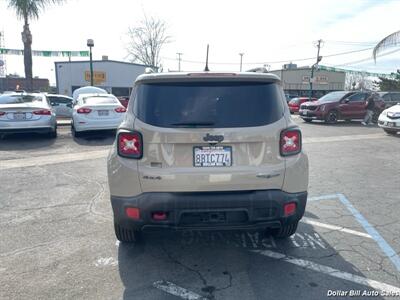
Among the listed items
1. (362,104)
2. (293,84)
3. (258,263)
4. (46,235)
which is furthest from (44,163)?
(293,84)

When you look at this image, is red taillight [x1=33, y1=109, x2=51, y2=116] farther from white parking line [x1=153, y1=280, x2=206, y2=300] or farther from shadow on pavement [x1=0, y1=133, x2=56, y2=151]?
white parking line [x1=153, y1=280, x2=206, y2=300]

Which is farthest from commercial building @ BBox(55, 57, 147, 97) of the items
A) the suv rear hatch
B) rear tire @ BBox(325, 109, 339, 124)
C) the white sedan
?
the suv rear hatch

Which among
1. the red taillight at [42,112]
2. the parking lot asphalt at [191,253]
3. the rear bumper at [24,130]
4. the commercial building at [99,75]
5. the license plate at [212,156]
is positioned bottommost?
the parking lot asphalt at [191,253]

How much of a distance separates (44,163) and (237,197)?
238 inches

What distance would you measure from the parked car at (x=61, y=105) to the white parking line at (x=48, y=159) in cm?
971

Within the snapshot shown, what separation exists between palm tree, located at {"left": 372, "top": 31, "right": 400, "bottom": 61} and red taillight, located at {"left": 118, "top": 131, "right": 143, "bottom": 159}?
52.5 feet

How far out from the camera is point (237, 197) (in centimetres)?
286

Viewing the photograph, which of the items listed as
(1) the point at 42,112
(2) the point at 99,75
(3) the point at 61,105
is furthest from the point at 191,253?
(2) the point at 99,75

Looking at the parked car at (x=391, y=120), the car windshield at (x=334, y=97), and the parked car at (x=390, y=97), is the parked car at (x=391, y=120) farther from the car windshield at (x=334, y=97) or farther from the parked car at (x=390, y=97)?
the parked car at (x=390, y=97)

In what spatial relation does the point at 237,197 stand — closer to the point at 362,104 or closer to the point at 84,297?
the point at 84,297

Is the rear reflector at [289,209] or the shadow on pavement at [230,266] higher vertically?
the rear reflector at [289,209]

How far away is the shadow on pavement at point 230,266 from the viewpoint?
2.80 m

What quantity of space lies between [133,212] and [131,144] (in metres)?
0.61


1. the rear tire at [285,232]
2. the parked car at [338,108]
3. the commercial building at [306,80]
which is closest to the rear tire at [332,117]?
the parked car at [338,108]
